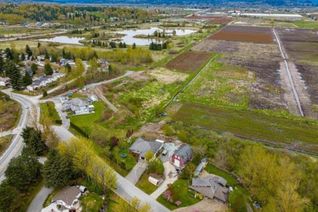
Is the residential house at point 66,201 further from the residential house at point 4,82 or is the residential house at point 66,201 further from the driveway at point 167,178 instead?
the residential house at point 4,82

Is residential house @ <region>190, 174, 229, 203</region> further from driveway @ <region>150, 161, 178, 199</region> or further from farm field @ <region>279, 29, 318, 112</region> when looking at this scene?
farm field @ <region>279, 29, 318, 112</region>

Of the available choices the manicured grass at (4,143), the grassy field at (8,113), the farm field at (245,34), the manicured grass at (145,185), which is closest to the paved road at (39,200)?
the manicured grass at (145,185)

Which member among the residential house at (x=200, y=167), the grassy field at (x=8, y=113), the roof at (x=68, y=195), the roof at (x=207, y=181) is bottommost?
the residential house at (x=200, y=167)

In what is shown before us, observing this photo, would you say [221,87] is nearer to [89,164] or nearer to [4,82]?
[89,164]

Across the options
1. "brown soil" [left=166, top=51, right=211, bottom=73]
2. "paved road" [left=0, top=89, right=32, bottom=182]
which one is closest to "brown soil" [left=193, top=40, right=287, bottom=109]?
"brown soil" [left=166, top=51, right=211, bottom=73]

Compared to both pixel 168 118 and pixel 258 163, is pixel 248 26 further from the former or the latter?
pixel 258 163

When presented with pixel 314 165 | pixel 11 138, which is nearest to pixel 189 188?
pixel 314 165

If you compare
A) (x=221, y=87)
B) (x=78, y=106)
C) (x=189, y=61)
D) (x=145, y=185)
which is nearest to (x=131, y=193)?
(x=145, y=185)
